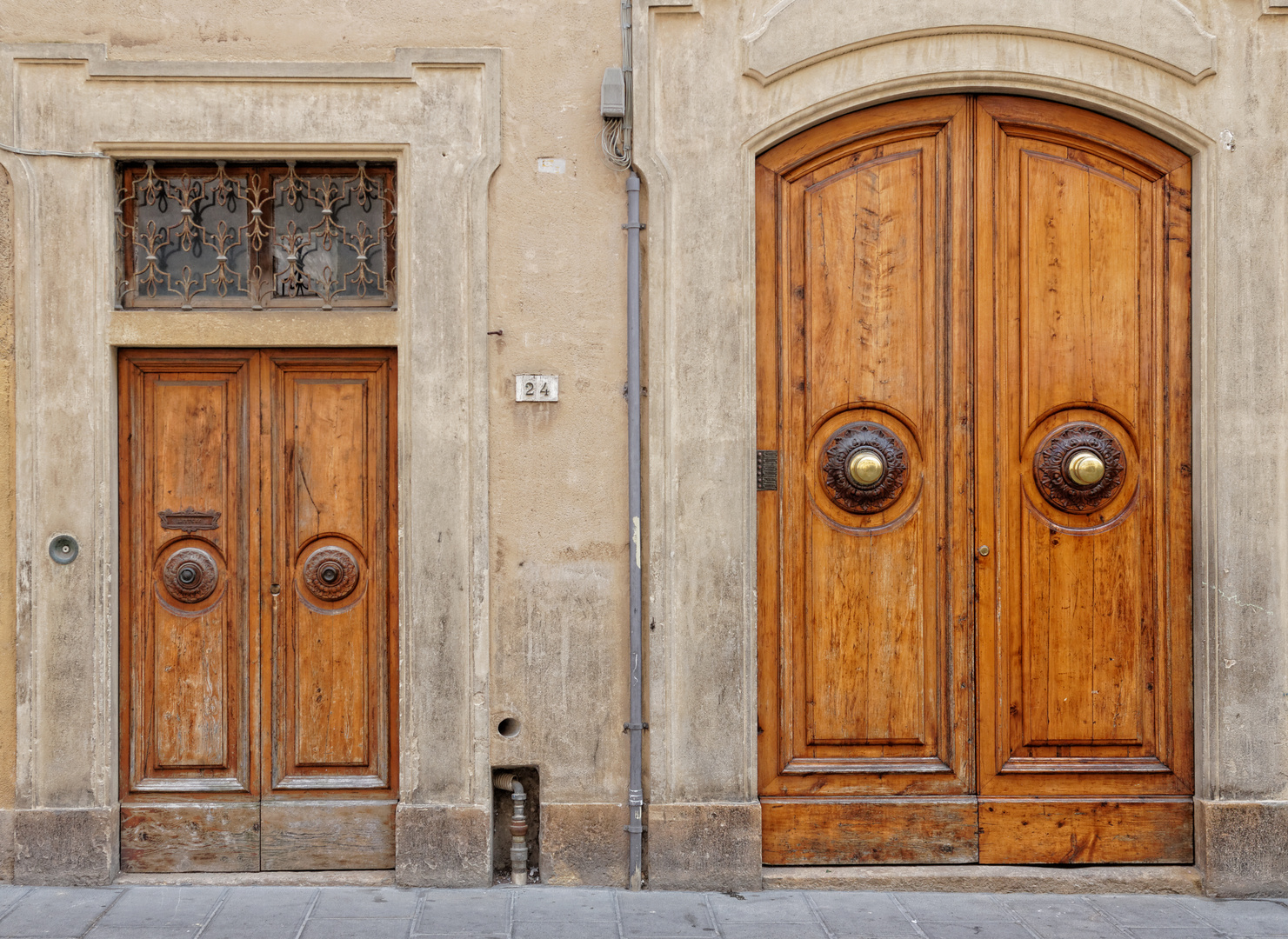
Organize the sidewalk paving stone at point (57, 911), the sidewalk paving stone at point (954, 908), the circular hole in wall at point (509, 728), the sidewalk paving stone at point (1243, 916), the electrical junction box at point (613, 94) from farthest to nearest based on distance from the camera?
the circular hole in wall at point (509, 728)
the electrical junction box at point (613, 94)
the sidewalk paving stone at point (954, 908)
the sidewalk paving stone at point (1243, 916)
the sidewalk paving stone at point (57, 911)

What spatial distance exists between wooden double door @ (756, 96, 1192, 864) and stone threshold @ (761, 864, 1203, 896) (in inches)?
4.1

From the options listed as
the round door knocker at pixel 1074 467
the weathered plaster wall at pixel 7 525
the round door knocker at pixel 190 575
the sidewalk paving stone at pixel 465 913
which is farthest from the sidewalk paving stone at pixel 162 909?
the round door knocker at pixel 1074 467

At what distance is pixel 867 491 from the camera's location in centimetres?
493

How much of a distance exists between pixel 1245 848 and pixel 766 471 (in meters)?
2.72

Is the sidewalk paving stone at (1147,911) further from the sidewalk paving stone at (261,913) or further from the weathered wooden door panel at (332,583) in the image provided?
the sidewalk paving stone at (261,913)

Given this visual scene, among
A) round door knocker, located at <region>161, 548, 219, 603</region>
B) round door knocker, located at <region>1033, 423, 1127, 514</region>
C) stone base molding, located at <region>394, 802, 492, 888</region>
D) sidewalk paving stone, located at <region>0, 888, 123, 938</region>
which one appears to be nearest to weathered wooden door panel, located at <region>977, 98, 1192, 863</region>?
round door knocker, located at <region>1033, 423, 1127, 514</region>

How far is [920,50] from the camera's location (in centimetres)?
482

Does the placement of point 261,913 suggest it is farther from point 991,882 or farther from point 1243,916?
point 1243,916

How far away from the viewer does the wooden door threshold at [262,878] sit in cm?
482

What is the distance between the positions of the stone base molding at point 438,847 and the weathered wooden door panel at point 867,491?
1.34 m

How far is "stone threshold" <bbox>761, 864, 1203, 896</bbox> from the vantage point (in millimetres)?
4812

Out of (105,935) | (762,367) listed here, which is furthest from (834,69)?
(105,935)

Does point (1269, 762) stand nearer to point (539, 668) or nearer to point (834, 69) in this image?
point (539, 668)

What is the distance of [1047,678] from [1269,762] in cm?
103
